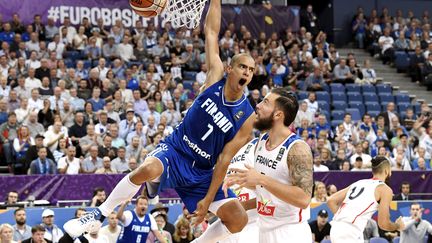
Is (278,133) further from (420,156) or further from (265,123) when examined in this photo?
(420,156)

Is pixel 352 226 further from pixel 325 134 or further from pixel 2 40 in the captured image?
pixel 2 40

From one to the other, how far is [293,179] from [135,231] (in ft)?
23.1

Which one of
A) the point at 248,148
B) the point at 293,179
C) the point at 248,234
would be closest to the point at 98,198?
the point at 248,148

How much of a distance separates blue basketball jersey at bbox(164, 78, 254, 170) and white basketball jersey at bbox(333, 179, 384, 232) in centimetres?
241

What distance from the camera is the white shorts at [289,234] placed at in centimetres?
782

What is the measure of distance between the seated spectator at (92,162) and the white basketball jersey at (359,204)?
7.44 meters

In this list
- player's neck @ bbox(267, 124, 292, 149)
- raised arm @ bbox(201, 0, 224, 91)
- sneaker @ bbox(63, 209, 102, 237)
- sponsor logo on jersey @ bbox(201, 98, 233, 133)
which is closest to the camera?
player's neck @ bbox(267, 124, 292, 149)

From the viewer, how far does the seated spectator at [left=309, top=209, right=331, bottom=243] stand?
50.2 feet

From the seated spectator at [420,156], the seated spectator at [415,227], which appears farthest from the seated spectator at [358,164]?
the seated spectator at [415,227]

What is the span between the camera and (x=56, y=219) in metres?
14.6

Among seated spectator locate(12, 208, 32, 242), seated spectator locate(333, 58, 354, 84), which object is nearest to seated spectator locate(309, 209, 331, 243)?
seated spectator locate(12, 208, 32, 242)

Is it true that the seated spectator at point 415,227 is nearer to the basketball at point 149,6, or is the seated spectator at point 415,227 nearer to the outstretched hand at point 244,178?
the basketball at point 149,6

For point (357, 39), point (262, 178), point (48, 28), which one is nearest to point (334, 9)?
point (357, 39)

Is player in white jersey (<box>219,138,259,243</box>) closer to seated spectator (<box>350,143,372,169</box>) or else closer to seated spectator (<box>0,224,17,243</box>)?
seated spectator (<box>0,224,17,243</box>)
